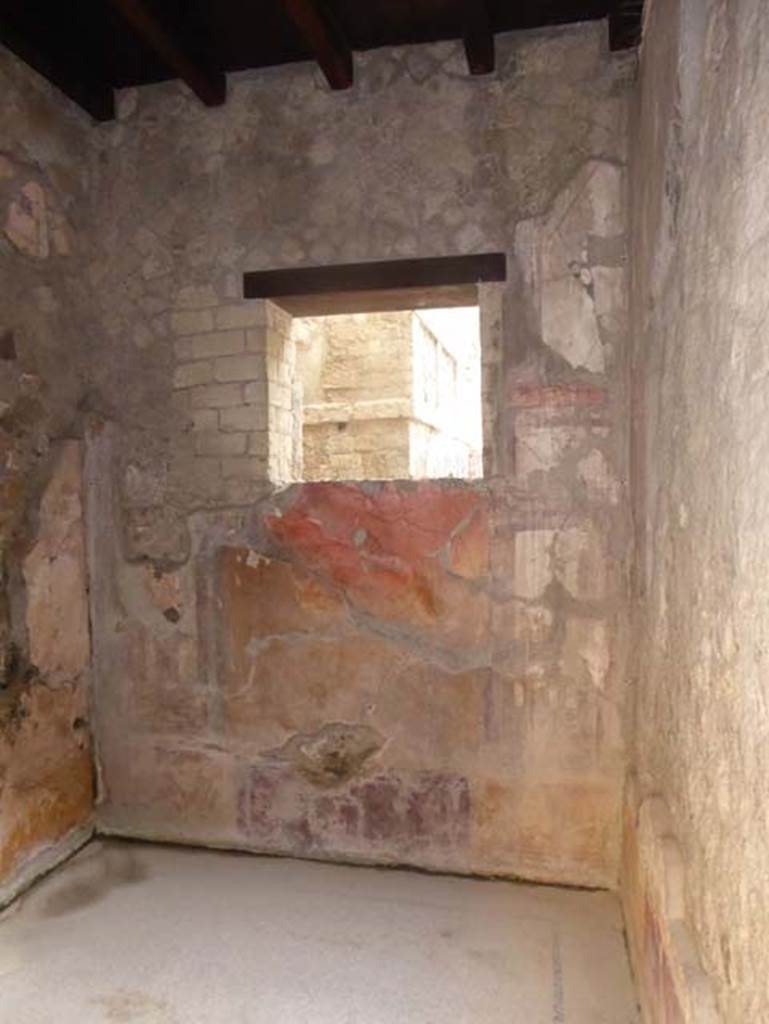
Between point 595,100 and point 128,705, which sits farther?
point 128,705

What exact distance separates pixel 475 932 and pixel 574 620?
2.94 feet

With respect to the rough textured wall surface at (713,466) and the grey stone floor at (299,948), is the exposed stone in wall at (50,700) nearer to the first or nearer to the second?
the grey stone floor at (299,948)

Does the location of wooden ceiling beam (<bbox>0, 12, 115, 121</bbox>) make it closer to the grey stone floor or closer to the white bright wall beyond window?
the grey stone floor

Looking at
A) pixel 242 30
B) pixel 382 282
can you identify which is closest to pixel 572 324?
pixel 382 282

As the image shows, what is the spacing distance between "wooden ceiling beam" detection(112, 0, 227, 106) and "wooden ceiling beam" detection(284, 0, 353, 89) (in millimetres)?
335

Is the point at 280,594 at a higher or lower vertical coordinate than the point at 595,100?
lower

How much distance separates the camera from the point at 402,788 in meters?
2.29

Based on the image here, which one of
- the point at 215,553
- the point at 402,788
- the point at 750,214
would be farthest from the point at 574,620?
the point at 750,214

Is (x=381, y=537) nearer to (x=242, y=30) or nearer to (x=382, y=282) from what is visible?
(x=382, y=282)

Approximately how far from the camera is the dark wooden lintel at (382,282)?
216 cm

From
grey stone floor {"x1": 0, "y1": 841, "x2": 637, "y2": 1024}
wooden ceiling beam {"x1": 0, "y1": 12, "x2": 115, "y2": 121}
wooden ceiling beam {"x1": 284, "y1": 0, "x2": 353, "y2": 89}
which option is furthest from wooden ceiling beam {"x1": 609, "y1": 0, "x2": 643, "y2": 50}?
grey stone floor {"x1": 0, "y1": 841, "x2": 637, "y2": 1024}

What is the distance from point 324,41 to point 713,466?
169 centimetres

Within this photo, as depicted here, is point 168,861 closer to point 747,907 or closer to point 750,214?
point 747,907

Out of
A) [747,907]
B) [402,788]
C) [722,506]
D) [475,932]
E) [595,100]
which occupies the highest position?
[595,100]
